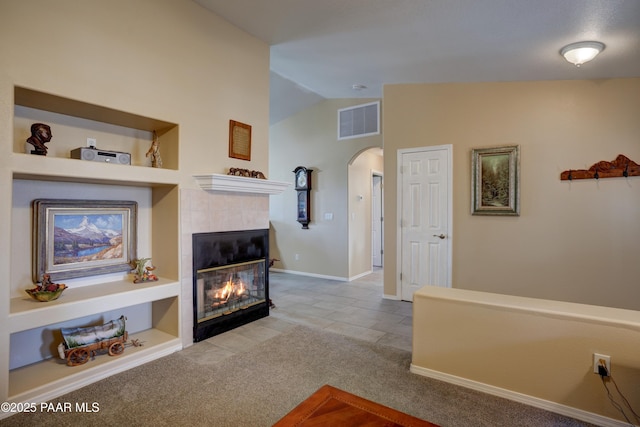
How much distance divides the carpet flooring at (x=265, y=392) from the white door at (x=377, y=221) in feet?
15.2

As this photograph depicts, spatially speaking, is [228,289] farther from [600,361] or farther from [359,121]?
[359,121]

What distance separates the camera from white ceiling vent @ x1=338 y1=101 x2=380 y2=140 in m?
5.57

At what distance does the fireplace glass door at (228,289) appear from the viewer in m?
3.20

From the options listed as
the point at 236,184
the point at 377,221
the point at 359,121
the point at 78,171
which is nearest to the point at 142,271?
the point at 78,171

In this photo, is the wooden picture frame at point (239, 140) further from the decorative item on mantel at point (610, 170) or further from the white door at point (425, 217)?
the decorative item on mantel at point (610, 170)

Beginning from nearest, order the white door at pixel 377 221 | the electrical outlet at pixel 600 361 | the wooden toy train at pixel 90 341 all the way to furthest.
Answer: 1. the electrical outlet at pixel 600 361
2. the wooden toy train at pixel 90 341
3. the white door at pixel 377 221

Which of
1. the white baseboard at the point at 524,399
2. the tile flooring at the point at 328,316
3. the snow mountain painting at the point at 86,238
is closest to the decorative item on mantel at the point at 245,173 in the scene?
the snow mountain painting at the point at 86,238

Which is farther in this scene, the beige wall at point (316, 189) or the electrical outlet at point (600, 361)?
the beige wall at point (316, 189)

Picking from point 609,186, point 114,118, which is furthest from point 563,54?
point 114,118

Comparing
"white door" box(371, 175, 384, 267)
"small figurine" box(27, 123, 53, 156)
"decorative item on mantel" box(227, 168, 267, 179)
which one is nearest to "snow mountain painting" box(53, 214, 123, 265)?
"small figurine" box(27, 123, 53, 156)

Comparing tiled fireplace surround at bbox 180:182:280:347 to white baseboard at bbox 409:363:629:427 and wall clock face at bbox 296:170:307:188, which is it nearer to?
white baseboard at bbox 409:363:629:427

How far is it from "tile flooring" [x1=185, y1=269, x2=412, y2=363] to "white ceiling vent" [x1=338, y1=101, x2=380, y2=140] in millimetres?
2632

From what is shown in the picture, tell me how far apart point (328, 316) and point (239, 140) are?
2271 mm

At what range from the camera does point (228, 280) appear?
348 centimetres
